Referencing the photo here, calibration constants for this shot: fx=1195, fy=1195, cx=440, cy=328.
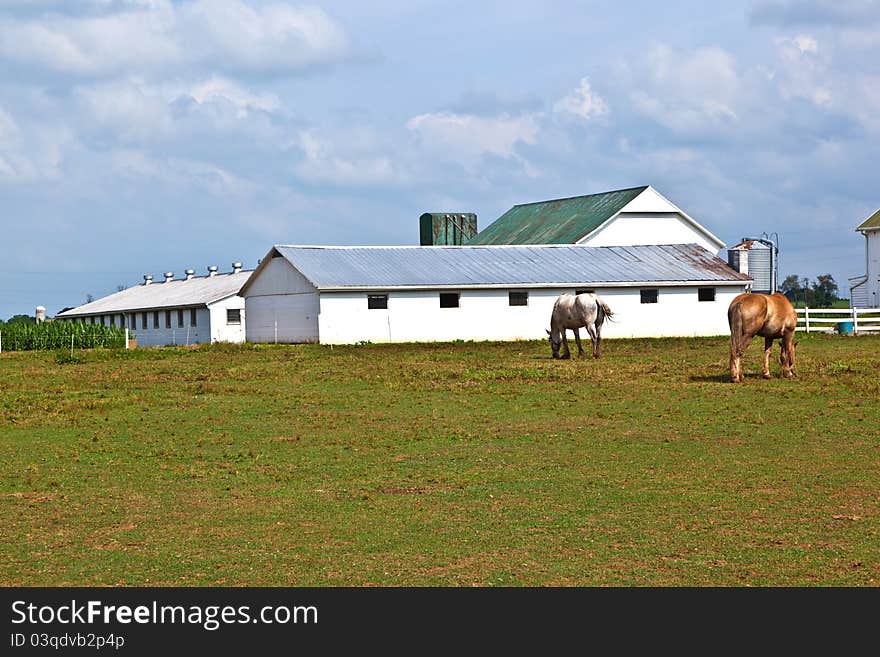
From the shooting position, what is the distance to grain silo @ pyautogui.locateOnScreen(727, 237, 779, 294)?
6336 cm

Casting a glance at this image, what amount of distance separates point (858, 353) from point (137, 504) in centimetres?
2834

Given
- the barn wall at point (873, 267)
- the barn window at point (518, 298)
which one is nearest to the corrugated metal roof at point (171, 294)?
the barn window at point (518, 298)

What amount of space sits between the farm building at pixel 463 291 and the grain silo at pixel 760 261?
7587 millimetres

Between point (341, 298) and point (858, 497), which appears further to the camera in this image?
point (341, 298)

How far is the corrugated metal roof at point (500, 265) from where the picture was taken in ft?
162

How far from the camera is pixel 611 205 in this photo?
221ft

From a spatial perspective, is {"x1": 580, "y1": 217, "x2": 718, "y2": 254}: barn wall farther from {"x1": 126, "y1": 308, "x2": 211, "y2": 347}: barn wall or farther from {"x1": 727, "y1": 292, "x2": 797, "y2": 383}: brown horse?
{"x1": 727, "y1": 292, "x2": 797, "y2": 383}: brown horse

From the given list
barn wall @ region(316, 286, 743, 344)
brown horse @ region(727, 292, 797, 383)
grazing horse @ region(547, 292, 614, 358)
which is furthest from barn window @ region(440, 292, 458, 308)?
brown horse @ region(727, 292, 797, 383)

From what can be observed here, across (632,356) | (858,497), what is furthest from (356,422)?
(632,356)

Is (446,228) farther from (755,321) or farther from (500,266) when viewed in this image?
(755,321)

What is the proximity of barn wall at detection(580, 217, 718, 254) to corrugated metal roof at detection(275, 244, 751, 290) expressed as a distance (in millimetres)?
7802

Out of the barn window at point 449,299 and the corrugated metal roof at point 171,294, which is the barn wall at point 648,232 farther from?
the corrugated metal roof at point 171,294

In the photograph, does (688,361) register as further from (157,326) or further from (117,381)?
(157,326)

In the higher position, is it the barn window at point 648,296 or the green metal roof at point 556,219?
the green metal roof at point 556,219
